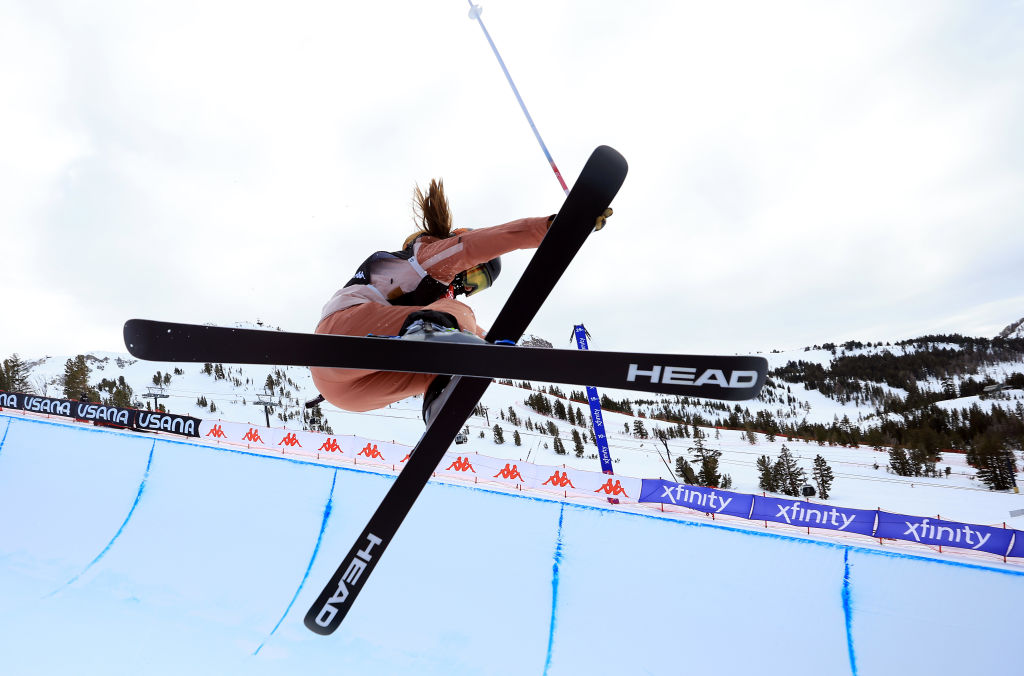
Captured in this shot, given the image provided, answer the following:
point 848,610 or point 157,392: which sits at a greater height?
point 157,392

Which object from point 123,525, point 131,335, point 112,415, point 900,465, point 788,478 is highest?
point 112,415

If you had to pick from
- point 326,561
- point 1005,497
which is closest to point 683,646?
point 326,561

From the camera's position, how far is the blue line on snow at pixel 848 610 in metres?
5.10

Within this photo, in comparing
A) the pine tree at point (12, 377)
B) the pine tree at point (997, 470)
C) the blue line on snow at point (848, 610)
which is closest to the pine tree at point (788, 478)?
the pine tree at point (997, 470)

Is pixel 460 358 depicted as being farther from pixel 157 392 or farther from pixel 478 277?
pixel 157 392

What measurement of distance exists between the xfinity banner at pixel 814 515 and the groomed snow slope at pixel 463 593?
4803 mm

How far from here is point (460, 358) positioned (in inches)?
78.3

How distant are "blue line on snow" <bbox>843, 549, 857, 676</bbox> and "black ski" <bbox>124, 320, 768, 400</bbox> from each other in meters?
5.13

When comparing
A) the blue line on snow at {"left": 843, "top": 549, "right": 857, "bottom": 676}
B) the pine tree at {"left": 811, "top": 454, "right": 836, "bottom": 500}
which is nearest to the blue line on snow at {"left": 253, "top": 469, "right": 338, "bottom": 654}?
the blue line on snow at {"left": 843, "top": 549, "right": 857, "bottom": 676}

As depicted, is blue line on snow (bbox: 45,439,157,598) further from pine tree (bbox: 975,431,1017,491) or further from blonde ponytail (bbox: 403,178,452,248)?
pine tree (bbox: 975,431,1017,491)

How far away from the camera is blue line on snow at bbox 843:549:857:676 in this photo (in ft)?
16.7

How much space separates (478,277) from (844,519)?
1078 cm

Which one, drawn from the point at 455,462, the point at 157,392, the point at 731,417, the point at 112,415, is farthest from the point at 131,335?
the point at 157,392

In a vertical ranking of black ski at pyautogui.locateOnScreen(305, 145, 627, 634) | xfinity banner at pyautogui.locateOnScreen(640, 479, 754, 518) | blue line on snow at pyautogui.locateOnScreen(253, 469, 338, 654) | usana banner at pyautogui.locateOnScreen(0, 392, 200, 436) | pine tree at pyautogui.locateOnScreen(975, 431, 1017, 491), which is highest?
usana banner at pyautogui.locateOnScreen(0, 392, 200, 436)
